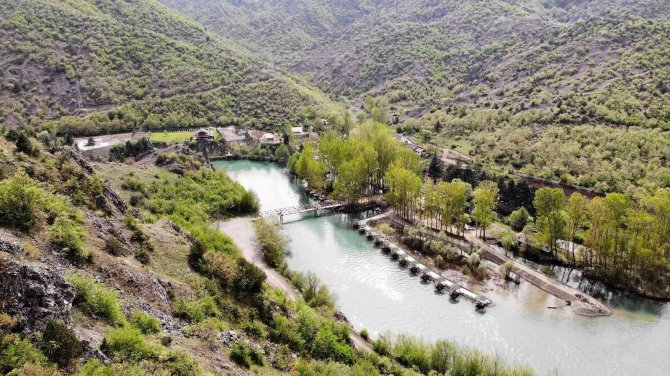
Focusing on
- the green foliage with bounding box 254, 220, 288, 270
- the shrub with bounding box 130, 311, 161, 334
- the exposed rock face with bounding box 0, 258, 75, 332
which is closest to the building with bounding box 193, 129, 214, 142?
the green foliage with bounding box 254, 220, 288, 270

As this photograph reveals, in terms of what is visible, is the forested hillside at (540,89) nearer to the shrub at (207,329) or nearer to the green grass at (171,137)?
the green grass at (171,137)

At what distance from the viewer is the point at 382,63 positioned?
186 metres

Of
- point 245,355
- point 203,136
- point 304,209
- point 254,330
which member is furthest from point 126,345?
point 203,136

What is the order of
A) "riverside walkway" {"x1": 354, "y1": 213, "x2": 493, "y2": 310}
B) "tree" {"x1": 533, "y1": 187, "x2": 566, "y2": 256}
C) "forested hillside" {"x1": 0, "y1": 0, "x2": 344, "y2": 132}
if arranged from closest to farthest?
"riverside walkway" {"x1": 354, "y1": 213, "x2": 493, "y2": 310} < "tree" {"x1": 533, "y1": 187, "x2": 566, "y2": 256} < "forested hillside" {"x1": 0, "y1": 0, "x2": 344, "y2": 132}

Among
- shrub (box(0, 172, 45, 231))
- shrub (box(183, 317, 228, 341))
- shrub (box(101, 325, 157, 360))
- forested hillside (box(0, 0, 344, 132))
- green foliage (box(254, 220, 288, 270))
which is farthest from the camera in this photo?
forested hillside (box(0, 0, 344, 132))

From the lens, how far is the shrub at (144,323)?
26.2m

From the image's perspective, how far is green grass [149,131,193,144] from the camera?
116 meters

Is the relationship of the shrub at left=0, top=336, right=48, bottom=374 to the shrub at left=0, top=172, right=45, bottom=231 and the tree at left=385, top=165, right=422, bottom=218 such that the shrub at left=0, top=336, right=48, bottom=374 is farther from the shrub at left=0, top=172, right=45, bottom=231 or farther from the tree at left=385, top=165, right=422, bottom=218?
the tree at left=385, top=165, right=422, bottom=218

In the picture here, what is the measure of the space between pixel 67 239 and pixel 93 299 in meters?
5.49

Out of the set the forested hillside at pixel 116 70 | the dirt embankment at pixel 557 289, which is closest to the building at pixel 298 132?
the forested hillside at pixel 116 70

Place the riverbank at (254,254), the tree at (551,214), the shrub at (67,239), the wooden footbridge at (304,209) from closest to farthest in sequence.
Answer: the shrub at (67,239) → the riverbank at (254,254) → the tree at (551,214) → the wooden footbridge at (304,209)

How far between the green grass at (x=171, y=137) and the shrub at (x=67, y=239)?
3467 inches

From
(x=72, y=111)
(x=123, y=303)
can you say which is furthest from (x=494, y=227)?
(x=72, y=111)

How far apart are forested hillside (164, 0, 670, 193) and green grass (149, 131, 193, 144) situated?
182 ft
